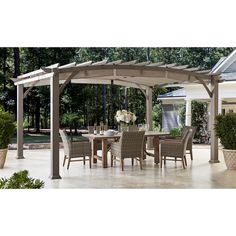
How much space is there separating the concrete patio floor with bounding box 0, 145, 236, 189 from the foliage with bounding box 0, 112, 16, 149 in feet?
2.37

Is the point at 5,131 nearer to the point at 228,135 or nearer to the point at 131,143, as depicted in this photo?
the point at 131,143

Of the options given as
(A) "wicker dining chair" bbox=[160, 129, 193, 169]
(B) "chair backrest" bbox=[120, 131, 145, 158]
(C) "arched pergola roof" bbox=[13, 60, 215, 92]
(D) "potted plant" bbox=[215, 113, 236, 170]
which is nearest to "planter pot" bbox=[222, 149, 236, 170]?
(D) "potted plant" bbox=[215, 113, 236, 170]

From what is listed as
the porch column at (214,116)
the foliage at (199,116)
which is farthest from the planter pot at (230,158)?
the foliage at (199,116)

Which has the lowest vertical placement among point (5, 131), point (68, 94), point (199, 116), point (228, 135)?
point (228, 135)

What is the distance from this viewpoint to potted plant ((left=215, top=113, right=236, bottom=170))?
1058 cm

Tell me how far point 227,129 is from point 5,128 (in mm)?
5856

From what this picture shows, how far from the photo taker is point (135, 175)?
986 cm

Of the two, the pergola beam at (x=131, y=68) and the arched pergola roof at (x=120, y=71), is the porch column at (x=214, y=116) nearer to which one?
the arched pergola roof at (x=120, y=71)

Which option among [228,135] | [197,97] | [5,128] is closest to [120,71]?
[228,135]

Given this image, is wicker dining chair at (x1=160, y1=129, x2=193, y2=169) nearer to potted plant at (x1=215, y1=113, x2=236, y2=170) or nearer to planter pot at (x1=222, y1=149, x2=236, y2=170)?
potted plant at (x1=215, y1=113, x2=236, y2=170)

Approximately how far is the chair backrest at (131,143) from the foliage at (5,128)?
3.08 metres
